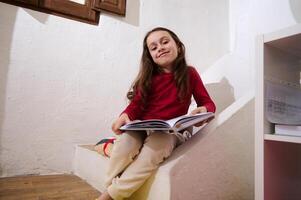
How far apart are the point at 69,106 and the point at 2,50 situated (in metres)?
0.39

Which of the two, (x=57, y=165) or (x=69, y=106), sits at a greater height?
(x=69, y=106)

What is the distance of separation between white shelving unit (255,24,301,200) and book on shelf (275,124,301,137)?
0.02 metres

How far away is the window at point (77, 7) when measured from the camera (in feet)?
3.58

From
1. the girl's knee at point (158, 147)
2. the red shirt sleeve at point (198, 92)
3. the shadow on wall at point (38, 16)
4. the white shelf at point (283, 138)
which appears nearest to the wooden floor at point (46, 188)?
the girl's knee at point (158, 147)

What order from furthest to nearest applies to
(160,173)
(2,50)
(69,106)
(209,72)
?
(209,72), (69,106), (2,50), (160,173)

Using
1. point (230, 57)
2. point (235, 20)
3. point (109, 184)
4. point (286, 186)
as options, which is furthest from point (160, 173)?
point (235, 20)

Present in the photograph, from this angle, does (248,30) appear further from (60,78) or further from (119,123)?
(60,78)

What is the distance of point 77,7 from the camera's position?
3.93 ft

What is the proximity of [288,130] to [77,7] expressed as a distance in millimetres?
1152

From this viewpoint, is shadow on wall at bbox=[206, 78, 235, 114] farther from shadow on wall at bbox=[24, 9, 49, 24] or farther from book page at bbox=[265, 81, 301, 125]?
shadow on wall at bbox=[24, 9, 49, 24]

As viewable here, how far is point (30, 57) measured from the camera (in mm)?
1066

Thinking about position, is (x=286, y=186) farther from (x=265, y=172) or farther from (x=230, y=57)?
(x=230, y=57)

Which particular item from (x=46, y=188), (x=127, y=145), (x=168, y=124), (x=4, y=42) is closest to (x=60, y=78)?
(x=4, y=42)

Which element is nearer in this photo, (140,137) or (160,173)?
(160,173)
